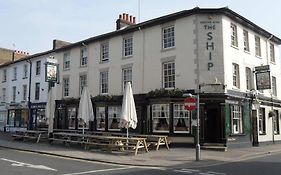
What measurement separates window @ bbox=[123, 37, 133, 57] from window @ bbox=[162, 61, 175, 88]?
12.1ft

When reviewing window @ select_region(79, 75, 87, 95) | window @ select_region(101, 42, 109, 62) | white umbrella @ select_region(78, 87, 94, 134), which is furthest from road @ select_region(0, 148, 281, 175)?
window @ select_region(79, 75, 87, 95)

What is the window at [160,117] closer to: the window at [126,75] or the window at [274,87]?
the window at [126,75]

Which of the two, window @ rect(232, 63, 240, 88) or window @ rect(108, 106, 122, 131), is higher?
window @ rect(232, 63, 240, 88)

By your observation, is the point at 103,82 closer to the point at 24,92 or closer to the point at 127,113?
the point at 127,113

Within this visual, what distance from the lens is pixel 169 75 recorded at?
23.0 metres

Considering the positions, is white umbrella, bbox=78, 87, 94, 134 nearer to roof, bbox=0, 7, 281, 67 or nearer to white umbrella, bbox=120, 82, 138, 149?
white umbrella, bbox=120, 82, 138, 149

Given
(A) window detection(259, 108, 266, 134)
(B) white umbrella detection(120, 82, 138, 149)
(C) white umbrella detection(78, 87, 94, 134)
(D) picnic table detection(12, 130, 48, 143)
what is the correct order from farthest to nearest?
(A) window detection(259, 108, 266, 134) < (D) picnic table detection(12, 130, 48, 143) < (C) white umbrella detection(78, 87, 94, 134) < (B) white umbrella detection(120, 82, 138, 149)

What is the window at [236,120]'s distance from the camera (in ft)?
71.8

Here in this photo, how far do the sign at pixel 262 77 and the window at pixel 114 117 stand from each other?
10504 mm

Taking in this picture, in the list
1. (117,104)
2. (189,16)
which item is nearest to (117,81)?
(117,104)

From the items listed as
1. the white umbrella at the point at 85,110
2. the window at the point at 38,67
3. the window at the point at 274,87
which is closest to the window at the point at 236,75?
the window at the point at 274,87

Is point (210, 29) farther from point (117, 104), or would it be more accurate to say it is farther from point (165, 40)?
point (117, 104)

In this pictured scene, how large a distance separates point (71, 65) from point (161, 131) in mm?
12551

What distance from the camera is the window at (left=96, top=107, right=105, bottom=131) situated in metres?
27.3
